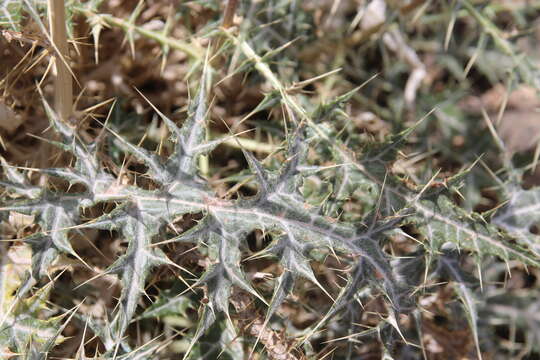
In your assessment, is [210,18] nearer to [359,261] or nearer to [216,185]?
[216,185]

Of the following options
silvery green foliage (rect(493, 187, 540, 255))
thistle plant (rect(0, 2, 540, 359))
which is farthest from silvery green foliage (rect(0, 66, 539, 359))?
silvery green foliage (rect(493, 187, 540, 255))

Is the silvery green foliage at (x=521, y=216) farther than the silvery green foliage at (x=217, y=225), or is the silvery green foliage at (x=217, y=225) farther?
the silvery green foliage at (x=521, y=216)

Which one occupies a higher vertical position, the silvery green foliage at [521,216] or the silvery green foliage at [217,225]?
the silvery green foliage at [217,225]

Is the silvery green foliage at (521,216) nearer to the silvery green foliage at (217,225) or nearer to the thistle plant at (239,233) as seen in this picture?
the thistle plant at (239,233)

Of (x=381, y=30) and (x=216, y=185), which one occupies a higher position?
(x=381, y=30)

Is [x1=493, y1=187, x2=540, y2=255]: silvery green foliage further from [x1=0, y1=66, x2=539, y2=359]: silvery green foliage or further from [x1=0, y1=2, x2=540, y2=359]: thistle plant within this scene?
[x1=0, y1=66, x2=539, y2=359]: silvery green foliage

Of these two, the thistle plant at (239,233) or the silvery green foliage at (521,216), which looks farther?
the silvery green foliage at (521,216)

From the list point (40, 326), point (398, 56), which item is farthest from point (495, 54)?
point (40, 326)

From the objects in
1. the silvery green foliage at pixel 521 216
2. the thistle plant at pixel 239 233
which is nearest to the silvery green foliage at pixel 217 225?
the thistle plant at pixel 239 233
